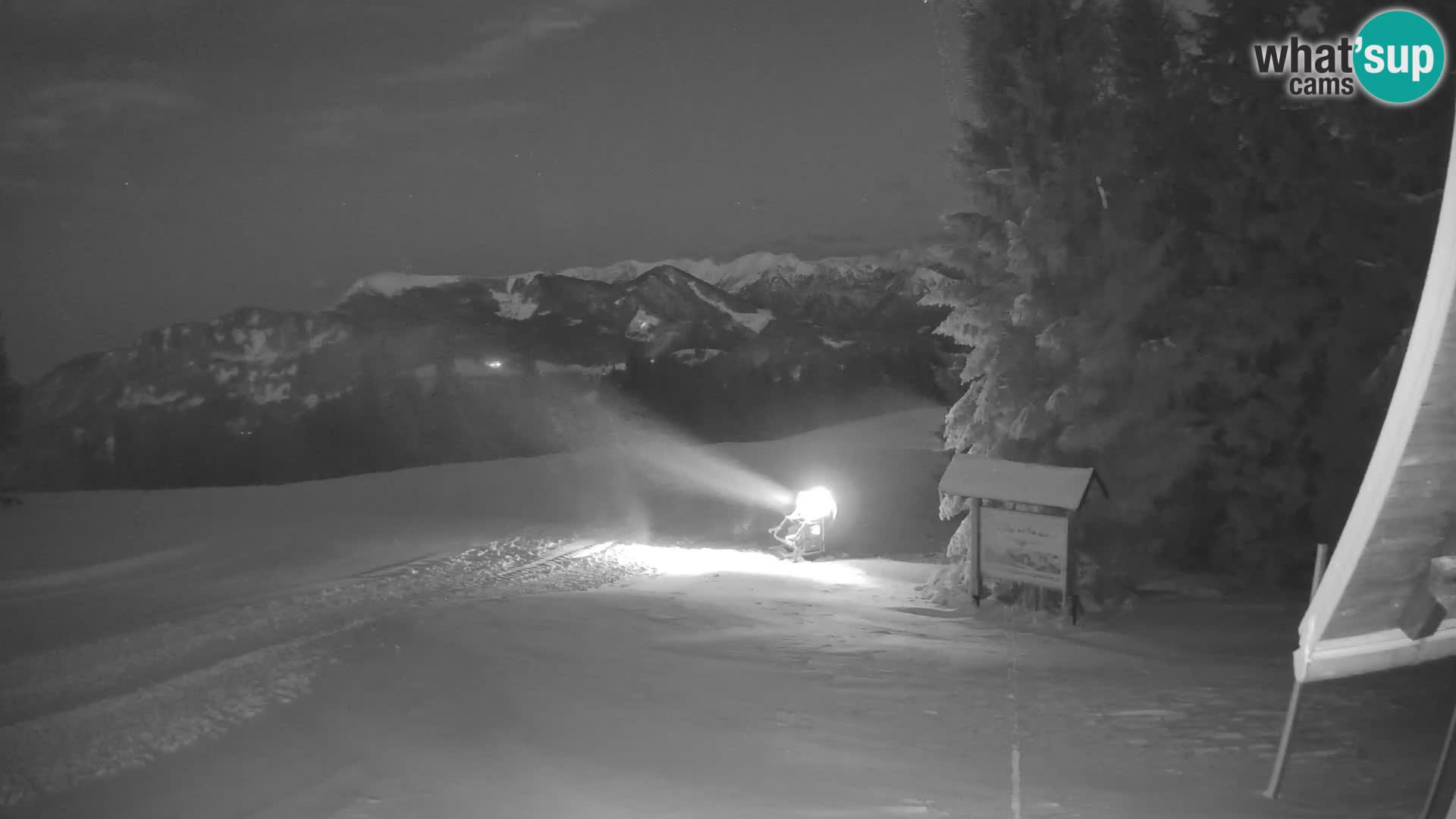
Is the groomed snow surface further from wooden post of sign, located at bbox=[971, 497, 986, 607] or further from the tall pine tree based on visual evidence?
the tall pine tree

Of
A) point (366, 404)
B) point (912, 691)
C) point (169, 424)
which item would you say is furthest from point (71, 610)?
point (169, 424)

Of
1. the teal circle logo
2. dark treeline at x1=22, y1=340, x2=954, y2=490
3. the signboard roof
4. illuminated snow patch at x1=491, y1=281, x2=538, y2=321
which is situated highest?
illuminated snow patch at x1=491, y1=281, x2=538, y2=321

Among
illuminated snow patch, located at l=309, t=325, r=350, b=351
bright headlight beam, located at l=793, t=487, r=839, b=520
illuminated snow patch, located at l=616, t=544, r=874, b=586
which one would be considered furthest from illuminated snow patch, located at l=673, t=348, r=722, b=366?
illuminated snow patch, located at l=309, t=325, r=350, b=351

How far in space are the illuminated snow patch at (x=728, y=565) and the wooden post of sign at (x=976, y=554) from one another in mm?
2764

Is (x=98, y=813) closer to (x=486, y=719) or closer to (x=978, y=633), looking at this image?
(x=486, y=719)

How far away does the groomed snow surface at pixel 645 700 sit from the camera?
6688 mm

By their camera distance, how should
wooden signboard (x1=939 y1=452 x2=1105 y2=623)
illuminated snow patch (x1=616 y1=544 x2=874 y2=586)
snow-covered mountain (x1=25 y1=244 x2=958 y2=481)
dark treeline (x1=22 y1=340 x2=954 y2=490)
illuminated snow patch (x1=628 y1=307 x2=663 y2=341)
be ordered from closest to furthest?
wooden signboard (x1=939 y1=452 x2=1105 y2=623), illuminated snow patch (x1=616 y1=544 x2=874 y2=586), dark treeline (x1=22 y1=340 x2=954 y2=490), snow-covered mountain (x1=25 y1=244 x2=958 y2=481), illuminated snow patch (x1=628 y1=307 x2=663 y2=341)

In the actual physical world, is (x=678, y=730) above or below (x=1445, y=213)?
below

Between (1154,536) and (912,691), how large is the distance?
7.88 metres

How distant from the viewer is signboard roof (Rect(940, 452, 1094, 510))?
42.3 ft

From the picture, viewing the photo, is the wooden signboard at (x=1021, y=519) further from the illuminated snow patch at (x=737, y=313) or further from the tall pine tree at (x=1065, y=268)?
the illuminated snow patch at (x=737, y=313)

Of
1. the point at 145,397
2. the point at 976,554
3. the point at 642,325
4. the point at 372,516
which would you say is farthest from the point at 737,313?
the point at 976,554

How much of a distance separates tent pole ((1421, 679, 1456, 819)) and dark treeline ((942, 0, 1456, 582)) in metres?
7.08

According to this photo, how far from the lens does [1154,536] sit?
50.1ft
